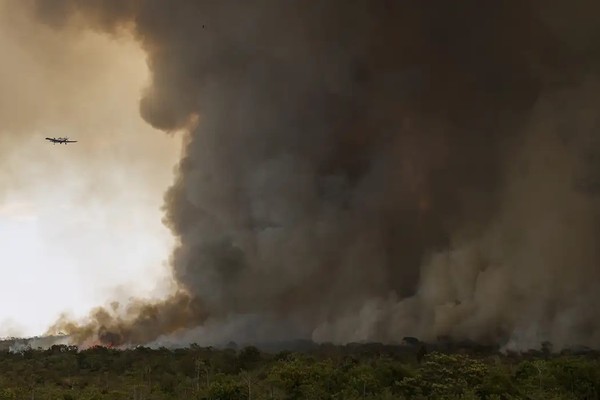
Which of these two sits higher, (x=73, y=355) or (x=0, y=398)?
(x=73, y=355)

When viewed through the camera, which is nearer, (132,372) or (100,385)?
(100,385)

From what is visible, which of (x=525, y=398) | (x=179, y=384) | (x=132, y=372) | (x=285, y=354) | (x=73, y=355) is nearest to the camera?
(x=525, y=398)

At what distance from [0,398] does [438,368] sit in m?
42.7

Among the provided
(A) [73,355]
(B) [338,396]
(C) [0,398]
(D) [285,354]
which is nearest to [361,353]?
(D) [285,354]

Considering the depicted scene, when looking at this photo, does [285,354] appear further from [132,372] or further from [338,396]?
[338,396]

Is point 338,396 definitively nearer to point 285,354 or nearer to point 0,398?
point 0,398

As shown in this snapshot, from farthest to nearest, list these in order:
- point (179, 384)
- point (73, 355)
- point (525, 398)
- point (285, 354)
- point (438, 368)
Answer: point (73, 355)
point (285, 354)
point (179, 384)
point (438, 368)
point (525, 398)

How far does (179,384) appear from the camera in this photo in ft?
260

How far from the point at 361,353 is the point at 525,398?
2542 inches

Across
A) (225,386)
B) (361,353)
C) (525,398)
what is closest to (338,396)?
(225,386)

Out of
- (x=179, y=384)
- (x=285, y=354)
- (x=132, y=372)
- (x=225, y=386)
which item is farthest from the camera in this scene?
(x=285, y=354)

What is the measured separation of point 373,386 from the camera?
208ft

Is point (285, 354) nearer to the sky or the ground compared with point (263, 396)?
nearer to the sky

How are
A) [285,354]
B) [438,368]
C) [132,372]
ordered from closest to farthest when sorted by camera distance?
[438,368] → [132,372] → [285,354]
